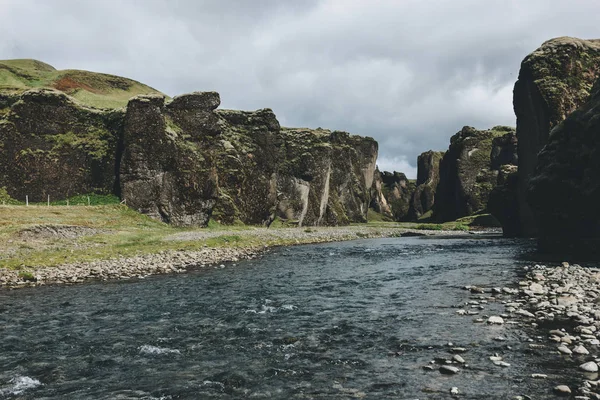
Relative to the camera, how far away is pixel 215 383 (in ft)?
33.5

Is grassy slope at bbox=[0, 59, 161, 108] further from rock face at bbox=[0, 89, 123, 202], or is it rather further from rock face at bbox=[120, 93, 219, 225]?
rock face at bbox=[120, 93, 219, 225]

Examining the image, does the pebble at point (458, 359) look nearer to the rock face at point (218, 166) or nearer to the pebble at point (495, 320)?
the pebble at point (495, 320)

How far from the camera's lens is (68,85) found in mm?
108812

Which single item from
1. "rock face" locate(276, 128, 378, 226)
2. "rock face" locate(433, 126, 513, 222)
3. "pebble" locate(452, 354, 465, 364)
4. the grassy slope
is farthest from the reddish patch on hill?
"rock face" locate(433, 126, 513, 222)

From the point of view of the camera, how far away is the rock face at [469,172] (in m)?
145

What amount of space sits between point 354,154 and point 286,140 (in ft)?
200

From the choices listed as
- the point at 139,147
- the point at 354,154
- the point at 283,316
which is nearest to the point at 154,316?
the point at 283,316

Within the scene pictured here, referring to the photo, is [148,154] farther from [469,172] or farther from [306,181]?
[469,172]

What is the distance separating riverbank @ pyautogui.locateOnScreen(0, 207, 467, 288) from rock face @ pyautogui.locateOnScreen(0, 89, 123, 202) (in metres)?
14.7

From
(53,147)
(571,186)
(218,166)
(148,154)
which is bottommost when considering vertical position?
(571,186)

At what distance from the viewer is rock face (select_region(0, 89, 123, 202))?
59.8 metres

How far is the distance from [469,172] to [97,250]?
144105mm

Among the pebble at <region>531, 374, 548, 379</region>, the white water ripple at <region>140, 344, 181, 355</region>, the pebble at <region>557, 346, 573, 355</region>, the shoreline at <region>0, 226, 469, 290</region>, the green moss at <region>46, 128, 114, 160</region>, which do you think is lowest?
the shoreline at <region>0, 226, 469, 290</region>

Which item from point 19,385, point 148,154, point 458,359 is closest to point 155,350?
point 19,385
